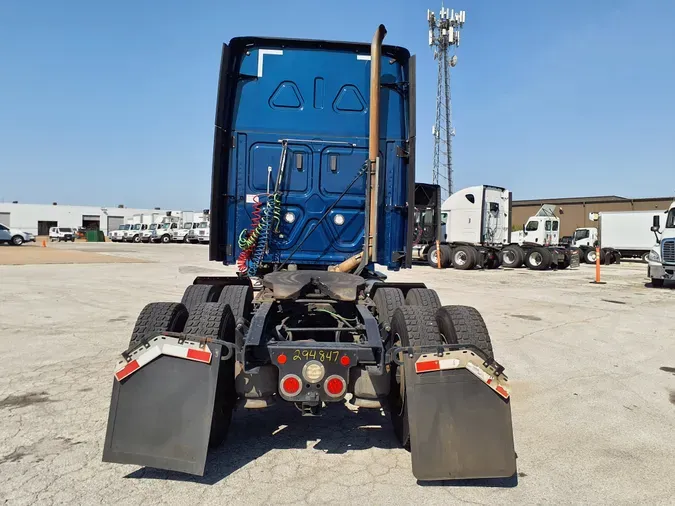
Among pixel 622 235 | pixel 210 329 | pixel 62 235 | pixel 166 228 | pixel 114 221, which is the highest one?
pixel 114 221


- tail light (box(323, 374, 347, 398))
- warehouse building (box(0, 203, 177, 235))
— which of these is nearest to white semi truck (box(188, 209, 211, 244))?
warehouse building (box(0, 203, 177, 235))

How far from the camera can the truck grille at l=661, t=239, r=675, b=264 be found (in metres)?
15.4

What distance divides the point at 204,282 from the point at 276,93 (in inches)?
86.4

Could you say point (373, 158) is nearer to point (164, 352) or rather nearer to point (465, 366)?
point (465, 366)

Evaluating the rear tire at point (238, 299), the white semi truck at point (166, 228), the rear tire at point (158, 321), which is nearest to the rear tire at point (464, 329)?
the rear tire at point (238, 299)

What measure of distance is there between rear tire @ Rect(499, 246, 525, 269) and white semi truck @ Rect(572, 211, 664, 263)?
6.91 meters

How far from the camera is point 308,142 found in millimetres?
5516

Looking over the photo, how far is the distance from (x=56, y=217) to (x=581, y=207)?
257ft

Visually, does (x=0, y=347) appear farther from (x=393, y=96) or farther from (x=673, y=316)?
(x=673, y=316)

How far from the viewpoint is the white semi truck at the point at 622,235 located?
97.7ft

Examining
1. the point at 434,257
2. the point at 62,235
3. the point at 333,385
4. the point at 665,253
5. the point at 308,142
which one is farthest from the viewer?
the point at 62,235

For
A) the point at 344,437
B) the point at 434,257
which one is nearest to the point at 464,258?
the point at 434,257

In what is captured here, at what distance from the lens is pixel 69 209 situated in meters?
85.2

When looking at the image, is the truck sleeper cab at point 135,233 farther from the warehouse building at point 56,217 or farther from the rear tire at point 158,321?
the rear tire at point 158,321
